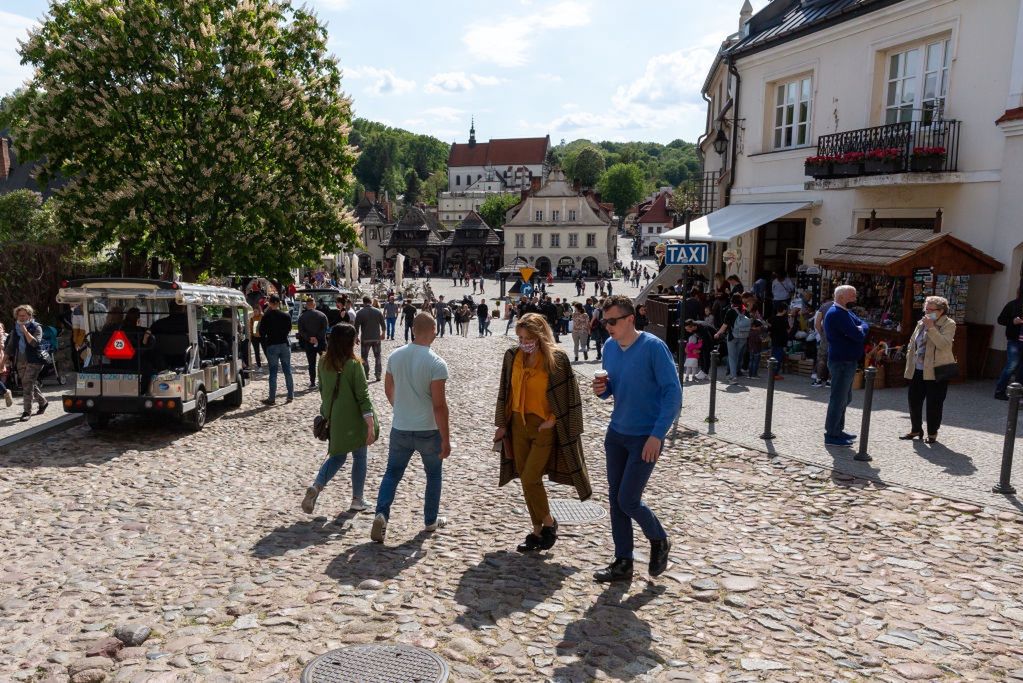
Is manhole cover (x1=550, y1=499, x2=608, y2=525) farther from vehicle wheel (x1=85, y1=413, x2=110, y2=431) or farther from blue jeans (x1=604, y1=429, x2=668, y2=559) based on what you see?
vehicle wheel (x1=85, y1=413, x2=110, y2=431)

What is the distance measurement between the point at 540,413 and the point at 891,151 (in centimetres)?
1199

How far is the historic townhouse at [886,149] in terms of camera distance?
43.5 feet

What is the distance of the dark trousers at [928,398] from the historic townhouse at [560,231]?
7280 centimetres

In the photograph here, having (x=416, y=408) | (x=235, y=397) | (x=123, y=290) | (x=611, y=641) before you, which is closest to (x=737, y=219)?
(x=235, y=397)

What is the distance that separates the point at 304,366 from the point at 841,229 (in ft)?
40.8

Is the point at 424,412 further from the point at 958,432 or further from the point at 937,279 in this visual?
the point at 937,279

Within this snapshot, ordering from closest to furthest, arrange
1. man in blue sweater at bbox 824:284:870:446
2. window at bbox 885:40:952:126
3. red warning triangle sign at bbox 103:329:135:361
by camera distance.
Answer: man in blue sweater at bbox 824:284:870:446 → red warning triangle sign at bbox 103:329:135:361 → window at bbox 885:40:952:126

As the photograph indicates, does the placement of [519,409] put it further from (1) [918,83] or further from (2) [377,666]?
(1) [918,83]

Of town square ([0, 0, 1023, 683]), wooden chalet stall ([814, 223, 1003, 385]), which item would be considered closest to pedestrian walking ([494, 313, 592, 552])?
town square ([0, 0, 1023, 683])

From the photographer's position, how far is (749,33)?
68.0ft

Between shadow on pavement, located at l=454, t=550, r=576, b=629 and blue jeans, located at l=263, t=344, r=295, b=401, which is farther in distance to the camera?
blue jeans, located at l=263, t=344, r=295, b=401

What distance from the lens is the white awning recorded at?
58.9 ft

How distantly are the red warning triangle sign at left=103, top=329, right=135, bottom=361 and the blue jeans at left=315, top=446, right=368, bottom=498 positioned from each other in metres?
4.51

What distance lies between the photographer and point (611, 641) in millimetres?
4648
